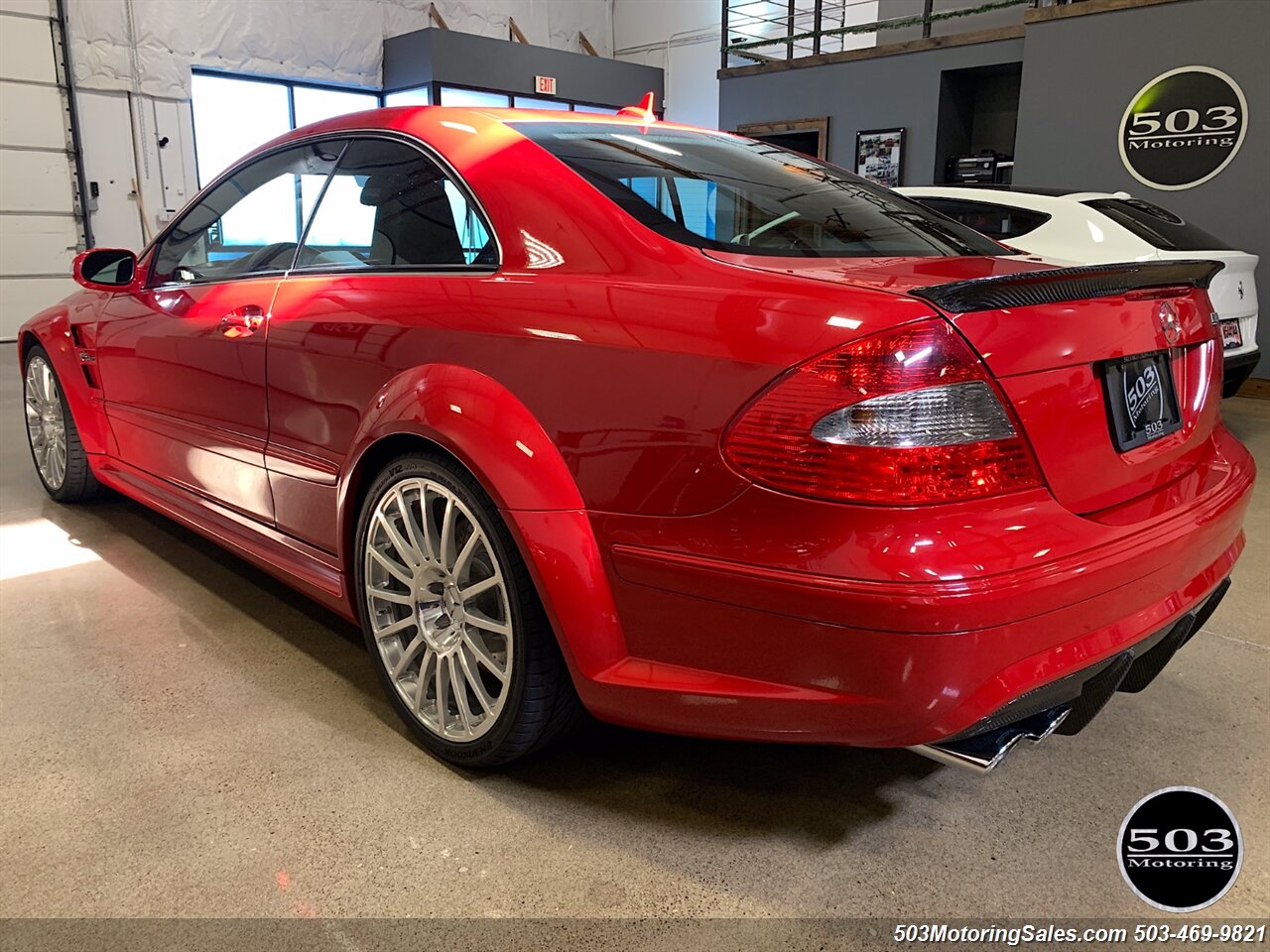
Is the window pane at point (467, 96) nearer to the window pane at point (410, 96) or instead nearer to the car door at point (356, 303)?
the window pane at point (410, 96)

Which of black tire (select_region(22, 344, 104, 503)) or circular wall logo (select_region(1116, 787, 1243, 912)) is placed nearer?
circular wall logo (select_region(1116, 787, 1243, 912))

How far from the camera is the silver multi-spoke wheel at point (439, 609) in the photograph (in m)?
1.71

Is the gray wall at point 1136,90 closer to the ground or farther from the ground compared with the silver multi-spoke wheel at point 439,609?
farther from the ground

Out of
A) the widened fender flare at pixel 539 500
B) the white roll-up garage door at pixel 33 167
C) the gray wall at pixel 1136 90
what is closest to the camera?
the widened fender flare at pixel 539 500

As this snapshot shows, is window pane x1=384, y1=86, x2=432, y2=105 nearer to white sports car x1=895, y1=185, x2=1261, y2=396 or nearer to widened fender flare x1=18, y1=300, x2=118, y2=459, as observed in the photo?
white sports car x1=895, y1=185, x2=1261, y2=396

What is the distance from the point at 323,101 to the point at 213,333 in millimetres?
12666

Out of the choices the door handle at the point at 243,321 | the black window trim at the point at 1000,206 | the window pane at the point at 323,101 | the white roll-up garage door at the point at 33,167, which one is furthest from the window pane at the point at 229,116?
the door handle at the point at 243,321

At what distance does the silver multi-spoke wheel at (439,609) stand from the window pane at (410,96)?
1261cm

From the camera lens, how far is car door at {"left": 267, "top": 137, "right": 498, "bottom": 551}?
5.82 feet

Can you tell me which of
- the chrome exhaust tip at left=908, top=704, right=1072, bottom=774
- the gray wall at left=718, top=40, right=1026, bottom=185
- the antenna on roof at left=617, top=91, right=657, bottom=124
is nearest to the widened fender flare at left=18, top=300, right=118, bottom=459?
the antenna on roof at left=617, top=91, right=657, bottom=124

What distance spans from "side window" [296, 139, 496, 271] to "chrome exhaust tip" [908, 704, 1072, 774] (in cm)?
111

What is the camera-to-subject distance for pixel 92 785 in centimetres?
180

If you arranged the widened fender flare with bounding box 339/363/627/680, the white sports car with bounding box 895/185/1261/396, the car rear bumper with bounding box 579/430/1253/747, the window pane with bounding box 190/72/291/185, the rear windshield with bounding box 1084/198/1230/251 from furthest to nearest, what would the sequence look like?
the window pane with bounding box 190/72/291/185, the rear windshield with bounding box 1084/198/1230/251, the white sports car with bounding box 895/185/1261/396, the widened fender flare with bounding box 339/363/627/680, the car rear bumper with bounding box 579/430/1253/747

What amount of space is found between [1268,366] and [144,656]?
7.61 meters
